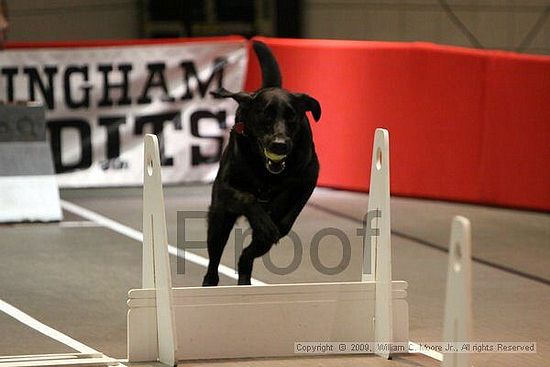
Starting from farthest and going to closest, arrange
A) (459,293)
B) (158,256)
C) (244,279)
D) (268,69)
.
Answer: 1. (268,69)
2. (244,279)
3. (158,256)
4. (459,293)

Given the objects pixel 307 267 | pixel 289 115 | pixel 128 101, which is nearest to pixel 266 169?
pixel 289 115

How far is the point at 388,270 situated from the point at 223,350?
0.85m

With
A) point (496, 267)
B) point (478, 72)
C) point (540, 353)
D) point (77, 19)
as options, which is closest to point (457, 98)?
point (478, 72)

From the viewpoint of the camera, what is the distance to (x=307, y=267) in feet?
28.7

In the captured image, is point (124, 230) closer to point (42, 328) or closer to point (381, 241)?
point (42, 328)

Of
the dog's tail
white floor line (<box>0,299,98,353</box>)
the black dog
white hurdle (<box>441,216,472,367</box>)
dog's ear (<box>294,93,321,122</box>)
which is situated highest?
the dog's tail

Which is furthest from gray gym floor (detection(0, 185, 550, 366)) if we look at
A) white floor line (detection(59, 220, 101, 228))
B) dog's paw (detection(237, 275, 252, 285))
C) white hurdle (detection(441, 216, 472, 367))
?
white hurdle (detection(441, 216, 472, 367))

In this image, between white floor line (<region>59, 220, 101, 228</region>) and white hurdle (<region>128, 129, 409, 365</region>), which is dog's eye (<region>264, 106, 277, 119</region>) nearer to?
white hurdle (<region>128, 129, 409, 365</region>)

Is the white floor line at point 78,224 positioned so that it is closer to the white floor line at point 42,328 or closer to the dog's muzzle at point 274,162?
the white floor line at point 42,328

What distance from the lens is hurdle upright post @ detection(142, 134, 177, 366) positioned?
19.1ft

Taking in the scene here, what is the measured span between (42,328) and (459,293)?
2911 millimetres

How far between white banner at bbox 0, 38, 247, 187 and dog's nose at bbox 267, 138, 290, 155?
6595mm

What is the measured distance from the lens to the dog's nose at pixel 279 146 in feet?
19.5

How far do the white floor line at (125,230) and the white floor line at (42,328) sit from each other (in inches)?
57.3
